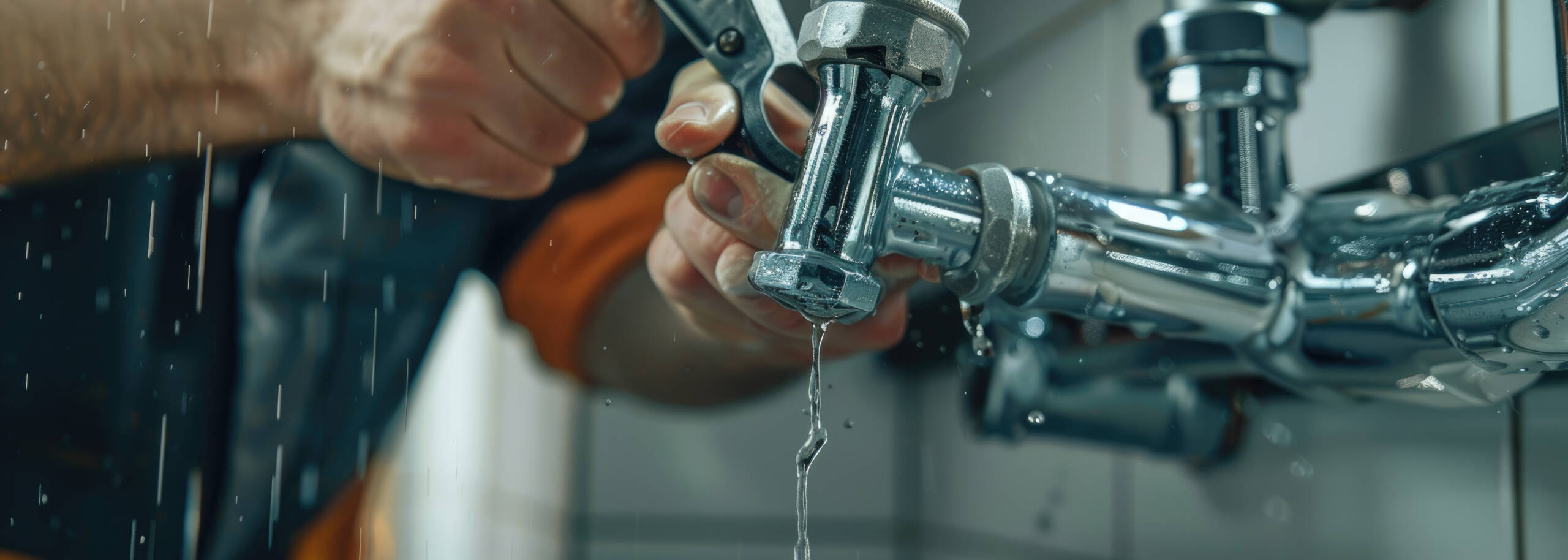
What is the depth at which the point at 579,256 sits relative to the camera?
1.70 feet

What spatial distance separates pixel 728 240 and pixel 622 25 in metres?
0.10

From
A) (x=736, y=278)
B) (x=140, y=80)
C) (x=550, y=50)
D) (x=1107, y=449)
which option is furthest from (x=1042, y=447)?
(x=140, y=80)

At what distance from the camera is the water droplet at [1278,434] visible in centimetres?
34

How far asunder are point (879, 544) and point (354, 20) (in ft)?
1.21

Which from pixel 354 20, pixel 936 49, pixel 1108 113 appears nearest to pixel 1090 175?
pixel 1108 113

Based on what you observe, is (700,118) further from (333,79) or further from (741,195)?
(333,79)

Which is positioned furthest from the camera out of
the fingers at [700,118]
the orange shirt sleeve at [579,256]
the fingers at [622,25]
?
the orange shirt sleeve at [579,256]

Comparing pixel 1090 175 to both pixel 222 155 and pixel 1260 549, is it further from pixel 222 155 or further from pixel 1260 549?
pixel 222 155

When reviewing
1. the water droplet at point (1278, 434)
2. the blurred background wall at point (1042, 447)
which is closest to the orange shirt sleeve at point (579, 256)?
the blurred background wall at point (1042, 447)

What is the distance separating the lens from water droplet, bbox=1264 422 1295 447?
1.12ft

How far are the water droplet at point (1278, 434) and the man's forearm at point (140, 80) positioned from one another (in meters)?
0.46

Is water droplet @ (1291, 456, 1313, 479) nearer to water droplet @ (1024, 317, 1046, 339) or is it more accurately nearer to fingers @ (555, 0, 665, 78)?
water droplet @ (1024, 317, 1046, 339)

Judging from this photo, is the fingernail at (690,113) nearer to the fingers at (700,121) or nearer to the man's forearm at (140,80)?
the fingers at (700,121)

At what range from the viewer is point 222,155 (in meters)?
0.48
